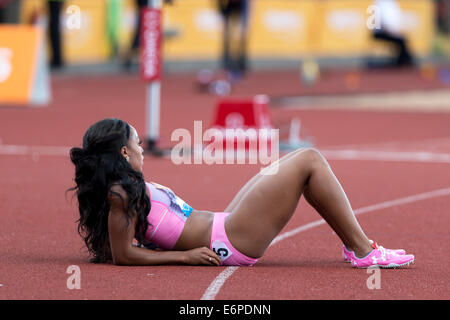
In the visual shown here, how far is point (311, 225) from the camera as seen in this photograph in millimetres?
8961

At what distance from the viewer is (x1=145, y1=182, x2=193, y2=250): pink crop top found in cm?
643

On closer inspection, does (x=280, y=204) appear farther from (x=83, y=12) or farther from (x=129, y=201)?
(x=83, y=12)

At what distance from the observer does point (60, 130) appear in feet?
62.3

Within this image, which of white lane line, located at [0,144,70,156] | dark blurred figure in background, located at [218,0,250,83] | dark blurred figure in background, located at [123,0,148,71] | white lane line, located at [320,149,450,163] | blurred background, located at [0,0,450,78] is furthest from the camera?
dark blurred figure in background, located at [218,0,250,83]

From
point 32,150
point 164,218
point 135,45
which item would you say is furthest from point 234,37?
point 164,218

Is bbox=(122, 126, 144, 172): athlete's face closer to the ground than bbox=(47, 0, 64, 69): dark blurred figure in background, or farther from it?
closer to the ground

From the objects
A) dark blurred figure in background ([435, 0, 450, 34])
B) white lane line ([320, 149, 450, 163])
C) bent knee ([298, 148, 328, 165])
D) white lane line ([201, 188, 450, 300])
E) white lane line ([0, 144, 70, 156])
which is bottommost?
white lane line ([320, 149, 450, 163])

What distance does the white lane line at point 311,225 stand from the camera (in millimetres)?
5922

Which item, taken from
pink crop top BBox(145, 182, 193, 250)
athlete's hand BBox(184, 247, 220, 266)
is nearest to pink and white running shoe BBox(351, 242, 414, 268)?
athlete's hand BBox(184, 247, 220, 266)

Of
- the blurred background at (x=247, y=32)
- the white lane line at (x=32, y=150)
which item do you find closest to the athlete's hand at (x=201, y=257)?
the white lane line at (x=32, y=150)

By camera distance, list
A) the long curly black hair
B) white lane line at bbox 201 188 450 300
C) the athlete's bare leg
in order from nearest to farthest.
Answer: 1. white lane line at bbox 201 188 450 300
2. the long curly black hair
3. the athlete's bare leg

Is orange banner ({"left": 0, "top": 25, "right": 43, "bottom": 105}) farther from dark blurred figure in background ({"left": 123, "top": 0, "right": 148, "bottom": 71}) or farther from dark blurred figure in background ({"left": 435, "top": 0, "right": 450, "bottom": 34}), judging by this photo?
dark blurred figure in background ({"left": 435, "top": 0, "right": 450, "bottom": 34})

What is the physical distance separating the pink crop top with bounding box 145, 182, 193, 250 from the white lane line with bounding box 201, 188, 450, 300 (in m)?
0.42

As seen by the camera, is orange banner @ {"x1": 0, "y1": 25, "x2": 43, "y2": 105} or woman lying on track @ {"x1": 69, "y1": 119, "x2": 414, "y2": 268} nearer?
woman lying on track @ {"x1": 69, "y1": 119, "x2": 414, "y2": 268}
